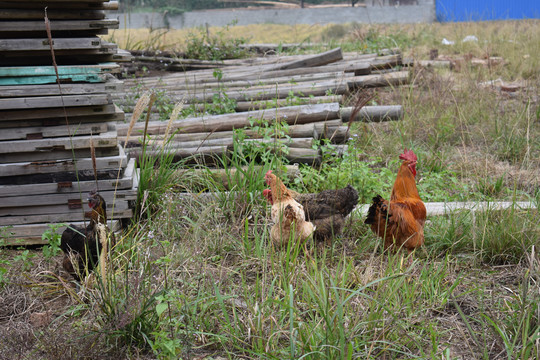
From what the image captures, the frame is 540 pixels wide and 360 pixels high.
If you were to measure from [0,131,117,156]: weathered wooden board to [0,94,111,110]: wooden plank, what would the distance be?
0.29 meters

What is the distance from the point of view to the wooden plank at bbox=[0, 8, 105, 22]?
4.07 meters

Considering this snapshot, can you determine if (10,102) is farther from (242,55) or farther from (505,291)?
(242,55)

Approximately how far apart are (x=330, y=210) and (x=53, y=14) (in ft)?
9.45

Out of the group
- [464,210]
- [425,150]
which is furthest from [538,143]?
[464,210]

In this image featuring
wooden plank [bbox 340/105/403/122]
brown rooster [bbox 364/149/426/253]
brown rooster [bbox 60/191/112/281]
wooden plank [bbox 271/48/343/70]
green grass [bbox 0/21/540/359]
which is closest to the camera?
green grass [bbox 0/21/540/359]

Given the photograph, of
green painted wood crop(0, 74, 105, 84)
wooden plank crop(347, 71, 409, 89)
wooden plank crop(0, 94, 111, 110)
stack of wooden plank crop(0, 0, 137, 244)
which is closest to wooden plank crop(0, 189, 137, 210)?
stack of wooden plank crop(0, 0, 137, 244)

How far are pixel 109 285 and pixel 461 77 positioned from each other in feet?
26.3

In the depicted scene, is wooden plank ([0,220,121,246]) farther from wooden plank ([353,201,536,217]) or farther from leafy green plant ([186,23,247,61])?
leafy green plant ([186,23,247,61])

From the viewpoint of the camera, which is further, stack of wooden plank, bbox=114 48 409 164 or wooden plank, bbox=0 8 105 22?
stack of wooden plank, bbox=114 48 409 164

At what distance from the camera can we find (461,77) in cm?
891

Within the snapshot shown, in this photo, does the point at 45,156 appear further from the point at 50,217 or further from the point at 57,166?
the point at 50,217

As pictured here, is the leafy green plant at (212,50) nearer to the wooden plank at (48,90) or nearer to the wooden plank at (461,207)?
the wooden plank at (48,90)

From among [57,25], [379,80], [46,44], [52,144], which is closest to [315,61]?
[379,80]

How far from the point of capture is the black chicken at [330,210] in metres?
3.97
